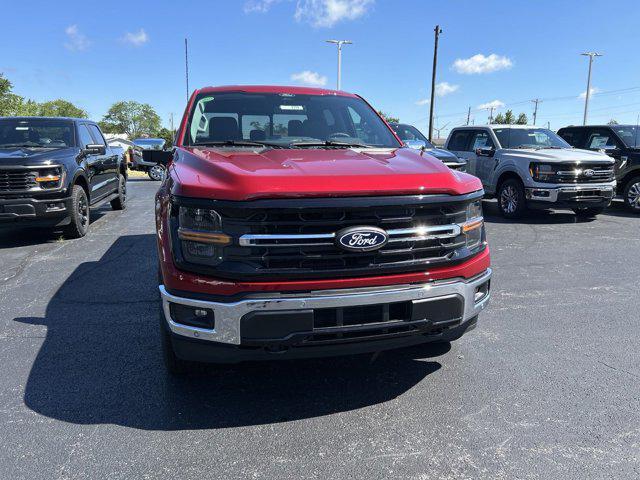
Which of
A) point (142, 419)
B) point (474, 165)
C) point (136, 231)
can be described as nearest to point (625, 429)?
point (142, 419)

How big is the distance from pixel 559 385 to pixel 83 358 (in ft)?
10.6

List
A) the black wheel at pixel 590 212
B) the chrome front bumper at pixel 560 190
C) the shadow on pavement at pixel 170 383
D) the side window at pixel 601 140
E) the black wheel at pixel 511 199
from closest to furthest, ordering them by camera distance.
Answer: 1. the shadow on pavement at pixel 170 383
2. the chrome front bumper at pixel 560 190
3. the black wheel at pixel 511 199
4. the black wheel at pixel 590 212
5. the side window at pixel 601 140

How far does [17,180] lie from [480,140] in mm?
8965

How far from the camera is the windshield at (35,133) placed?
7848mm

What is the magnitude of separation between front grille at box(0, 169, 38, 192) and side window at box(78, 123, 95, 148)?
1.37 metres

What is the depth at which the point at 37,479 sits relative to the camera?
2.26 m

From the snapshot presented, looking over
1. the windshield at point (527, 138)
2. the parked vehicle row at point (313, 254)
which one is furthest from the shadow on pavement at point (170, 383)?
the windshield at point (527, 138)

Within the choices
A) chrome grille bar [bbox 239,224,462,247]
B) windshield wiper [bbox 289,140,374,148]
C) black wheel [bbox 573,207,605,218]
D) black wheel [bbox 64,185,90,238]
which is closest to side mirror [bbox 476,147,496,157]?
black wheel [bbox 573,207,605,218]

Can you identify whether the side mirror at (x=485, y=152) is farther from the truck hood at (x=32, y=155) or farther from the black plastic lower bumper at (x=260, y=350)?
the black plastic lower bumper at (x=260, y=350)

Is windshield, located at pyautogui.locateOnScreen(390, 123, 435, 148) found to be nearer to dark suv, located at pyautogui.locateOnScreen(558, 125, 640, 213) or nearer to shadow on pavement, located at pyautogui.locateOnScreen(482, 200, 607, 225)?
shadow on pavement, located at pyautogui.locateOnScreen(482, 200, 607, 225)

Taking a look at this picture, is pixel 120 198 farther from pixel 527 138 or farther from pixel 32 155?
pixel 527 138

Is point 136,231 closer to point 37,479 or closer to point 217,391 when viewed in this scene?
point 217,391

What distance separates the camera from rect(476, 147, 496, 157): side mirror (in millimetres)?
10438

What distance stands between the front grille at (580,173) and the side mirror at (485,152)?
63.7 inches
